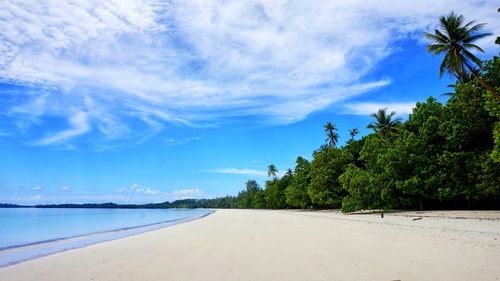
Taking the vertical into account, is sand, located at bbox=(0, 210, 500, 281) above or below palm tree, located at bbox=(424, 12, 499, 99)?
below

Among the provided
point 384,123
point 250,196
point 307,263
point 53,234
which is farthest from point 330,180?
point 250,196

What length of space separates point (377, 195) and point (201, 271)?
29.3 meters

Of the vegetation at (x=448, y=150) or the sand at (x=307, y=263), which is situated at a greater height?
the vegetation at (x=448, y=150)

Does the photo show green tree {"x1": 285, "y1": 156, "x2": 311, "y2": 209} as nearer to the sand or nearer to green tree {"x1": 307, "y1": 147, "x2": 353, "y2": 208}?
green tree {"x1": 307, "y1": 147, "x2": 353, "y2": 208}

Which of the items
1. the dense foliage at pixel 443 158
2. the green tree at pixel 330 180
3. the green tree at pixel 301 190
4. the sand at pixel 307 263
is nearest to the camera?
the sand at pixel 307 263

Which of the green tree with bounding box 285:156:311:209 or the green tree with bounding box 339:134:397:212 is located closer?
the green tree with bounding box 339:134:397:212

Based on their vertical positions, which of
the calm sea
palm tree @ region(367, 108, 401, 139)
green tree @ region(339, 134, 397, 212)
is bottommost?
the calm sea

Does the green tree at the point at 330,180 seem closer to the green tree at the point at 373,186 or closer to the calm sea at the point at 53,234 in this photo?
the green tree at the point at 373,186

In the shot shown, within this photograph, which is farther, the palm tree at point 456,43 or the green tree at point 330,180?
the green tree at point 330,180

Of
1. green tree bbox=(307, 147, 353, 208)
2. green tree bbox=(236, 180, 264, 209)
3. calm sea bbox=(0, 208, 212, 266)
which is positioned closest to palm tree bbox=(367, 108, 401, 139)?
green tree bbox=(307, 147, 353, 208)

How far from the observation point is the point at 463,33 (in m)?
26.8

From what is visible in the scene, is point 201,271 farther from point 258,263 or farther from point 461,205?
point 461,205

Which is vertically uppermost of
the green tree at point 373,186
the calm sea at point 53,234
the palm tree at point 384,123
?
the palm tree at point 384,123

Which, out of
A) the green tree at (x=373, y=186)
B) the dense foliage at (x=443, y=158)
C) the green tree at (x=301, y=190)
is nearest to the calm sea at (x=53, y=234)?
the green tree at (x=373, y=186)
